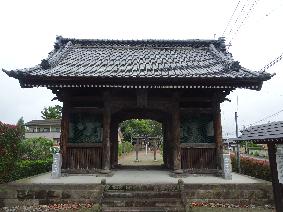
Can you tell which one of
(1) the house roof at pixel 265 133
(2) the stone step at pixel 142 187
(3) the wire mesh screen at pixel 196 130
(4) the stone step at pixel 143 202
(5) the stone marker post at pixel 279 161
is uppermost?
(3) the wire mesh screen at pixel 196 130

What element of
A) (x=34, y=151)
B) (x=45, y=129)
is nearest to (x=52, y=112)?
(x=45, y=129)

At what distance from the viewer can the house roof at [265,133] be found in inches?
270

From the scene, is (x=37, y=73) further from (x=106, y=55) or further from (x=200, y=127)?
(x=200, y=127)

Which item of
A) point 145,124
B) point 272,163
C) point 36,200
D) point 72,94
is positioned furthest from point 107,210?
point 145,124

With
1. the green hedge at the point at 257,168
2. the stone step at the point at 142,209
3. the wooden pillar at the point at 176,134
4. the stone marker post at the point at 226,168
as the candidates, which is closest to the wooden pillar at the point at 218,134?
the stone marker post at the point at 226,168

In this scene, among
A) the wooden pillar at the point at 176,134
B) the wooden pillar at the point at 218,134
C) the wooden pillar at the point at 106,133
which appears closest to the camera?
the wooden pillar at the point at 176,134

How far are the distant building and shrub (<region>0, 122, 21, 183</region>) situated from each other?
45969 millimetres

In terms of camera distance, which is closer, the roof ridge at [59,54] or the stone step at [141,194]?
the stone step at [141,194]

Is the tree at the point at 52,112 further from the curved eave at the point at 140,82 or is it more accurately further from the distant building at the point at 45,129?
the curved eave at the point at 140,82

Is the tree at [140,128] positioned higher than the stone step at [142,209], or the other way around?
the tree at [140,128]

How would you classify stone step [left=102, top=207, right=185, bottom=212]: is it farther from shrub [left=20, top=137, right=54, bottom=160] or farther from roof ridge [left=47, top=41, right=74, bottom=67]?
shrub [left=20, top=137, right=54, bottom=160]

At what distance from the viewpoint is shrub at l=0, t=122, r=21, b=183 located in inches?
465

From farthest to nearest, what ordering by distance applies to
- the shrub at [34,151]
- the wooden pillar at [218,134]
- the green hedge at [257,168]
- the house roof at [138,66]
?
1. the shrub at [34,151]
2. the green hedge at [257,168]
3. the wooden pillar at [218,134]
4. the house roof at [138,66]

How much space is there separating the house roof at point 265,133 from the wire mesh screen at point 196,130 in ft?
16.8
